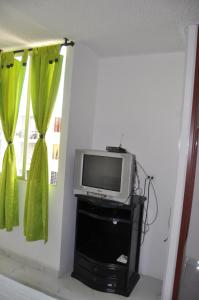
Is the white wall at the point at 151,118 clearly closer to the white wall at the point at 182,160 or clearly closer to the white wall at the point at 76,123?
the white wall at the point at 76,123

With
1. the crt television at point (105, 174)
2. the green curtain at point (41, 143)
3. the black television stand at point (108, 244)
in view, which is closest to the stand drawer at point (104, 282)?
the black television stand at point (108, 244)

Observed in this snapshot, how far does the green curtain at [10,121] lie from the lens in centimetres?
269

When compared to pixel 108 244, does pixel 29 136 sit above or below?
above

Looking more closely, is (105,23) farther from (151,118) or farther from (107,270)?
(107,270)

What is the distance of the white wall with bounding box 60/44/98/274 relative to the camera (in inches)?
98.2

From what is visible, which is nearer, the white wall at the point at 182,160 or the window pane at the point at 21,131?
the white wall at the point at 182,160

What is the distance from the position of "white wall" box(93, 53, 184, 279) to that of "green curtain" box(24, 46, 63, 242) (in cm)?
68

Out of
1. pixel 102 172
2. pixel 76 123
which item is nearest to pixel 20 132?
pixel 76 123

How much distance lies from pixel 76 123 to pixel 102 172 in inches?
24.4

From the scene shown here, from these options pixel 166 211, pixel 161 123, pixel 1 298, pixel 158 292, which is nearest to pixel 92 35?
pixel 161 123

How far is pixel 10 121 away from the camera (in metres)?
2.72

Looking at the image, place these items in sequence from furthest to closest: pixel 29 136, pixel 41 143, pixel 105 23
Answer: pixel 29 136 < pixel 41 143 < pixel 105 23

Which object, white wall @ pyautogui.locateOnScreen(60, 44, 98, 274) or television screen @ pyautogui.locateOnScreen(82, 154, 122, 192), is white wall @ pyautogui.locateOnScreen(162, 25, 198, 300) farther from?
white wall @ pyautogui.locateOnScreen(60, 44, 98, 274)

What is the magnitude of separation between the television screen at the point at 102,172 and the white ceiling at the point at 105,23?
1.18m
